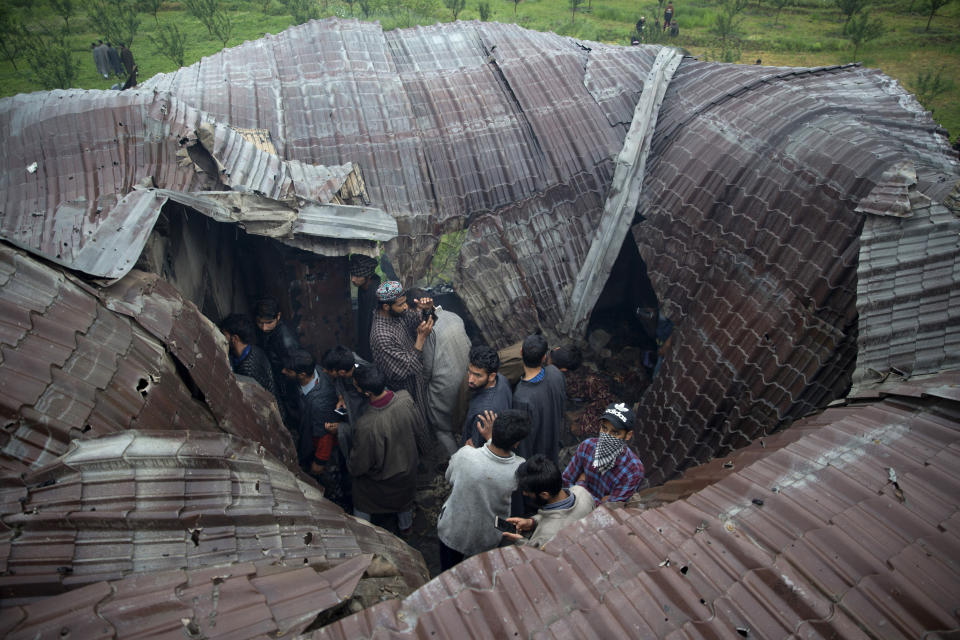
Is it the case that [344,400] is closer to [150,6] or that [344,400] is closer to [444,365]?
[444,365]

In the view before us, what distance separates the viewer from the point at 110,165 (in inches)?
173

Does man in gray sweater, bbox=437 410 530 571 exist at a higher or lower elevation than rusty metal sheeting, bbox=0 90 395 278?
lower

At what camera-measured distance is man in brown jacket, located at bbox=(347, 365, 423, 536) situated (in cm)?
424

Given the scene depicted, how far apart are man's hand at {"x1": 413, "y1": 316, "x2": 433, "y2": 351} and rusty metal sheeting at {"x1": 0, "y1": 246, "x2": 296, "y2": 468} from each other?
1663mm

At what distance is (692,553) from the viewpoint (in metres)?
2.25

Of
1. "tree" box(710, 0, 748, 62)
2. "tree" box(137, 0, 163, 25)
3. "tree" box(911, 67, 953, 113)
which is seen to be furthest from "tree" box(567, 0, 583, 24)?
"tree" box(137, 0, 163, 25)

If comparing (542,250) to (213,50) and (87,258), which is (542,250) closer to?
(87,258)

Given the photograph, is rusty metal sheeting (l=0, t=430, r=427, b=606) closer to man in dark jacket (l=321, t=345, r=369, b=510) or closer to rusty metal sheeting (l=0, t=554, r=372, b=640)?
rusty metal sheeting (l=0, t=554, r=372, b=640)

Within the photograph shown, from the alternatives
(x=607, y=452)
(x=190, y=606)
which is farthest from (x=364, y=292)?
(x=190, y=606)

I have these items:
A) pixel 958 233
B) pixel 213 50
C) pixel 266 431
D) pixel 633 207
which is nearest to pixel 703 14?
pixel 213 50

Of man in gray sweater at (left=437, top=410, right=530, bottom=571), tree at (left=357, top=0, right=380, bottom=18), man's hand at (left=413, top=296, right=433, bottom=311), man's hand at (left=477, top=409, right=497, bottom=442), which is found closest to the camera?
man in gray sweater at (left=437, top=410, right=530, bottom=571)

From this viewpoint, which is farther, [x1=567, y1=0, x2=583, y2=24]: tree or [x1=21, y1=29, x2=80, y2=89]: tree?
[x1=567, y1=0, x2=583, y2=24]: tree

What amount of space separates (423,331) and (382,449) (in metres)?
1.12

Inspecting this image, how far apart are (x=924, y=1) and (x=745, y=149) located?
20.5m
